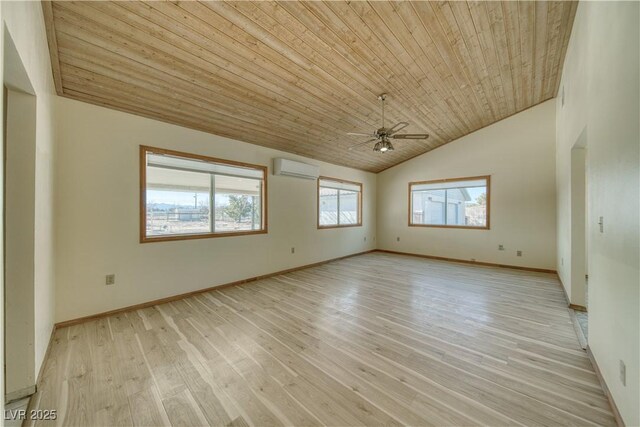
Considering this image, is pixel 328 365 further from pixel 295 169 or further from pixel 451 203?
pixel 451 203

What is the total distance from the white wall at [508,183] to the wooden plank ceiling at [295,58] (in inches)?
45.5

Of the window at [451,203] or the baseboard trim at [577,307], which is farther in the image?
the window at [451,203]

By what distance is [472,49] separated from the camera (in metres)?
3.22

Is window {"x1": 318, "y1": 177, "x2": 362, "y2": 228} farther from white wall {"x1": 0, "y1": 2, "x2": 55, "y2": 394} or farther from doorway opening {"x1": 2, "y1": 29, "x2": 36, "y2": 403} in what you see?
doorway opening {"x1": 2, "y1": 29, "x2": 36, "y2": 403}

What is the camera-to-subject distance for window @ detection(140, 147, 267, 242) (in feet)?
11.7

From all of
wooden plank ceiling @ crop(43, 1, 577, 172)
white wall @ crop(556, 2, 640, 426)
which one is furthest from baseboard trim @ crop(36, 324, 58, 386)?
white wall @ crop(556, 2, 640, 426)

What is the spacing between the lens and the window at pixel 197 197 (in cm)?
358

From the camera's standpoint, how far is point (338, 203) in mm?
6887

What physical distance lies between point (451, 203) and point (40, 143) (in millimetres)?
7292

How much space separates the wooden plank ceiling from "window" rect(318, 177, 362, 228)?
6.93 ft

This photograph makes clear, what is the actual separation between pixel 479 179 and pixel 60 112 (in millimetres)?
7467

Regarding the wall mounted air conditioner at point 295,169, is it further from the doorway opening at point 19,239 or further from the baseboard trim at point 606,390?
the baseboard trim at point 606,390

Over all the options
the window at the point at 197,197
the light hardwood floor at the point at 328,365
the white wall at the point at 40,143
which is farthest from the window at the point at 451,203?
the white wall at the point at 40,143

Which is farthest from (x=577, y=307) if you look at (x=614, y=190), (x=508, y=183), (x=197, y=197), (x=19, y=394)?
(x=19, y=394)
